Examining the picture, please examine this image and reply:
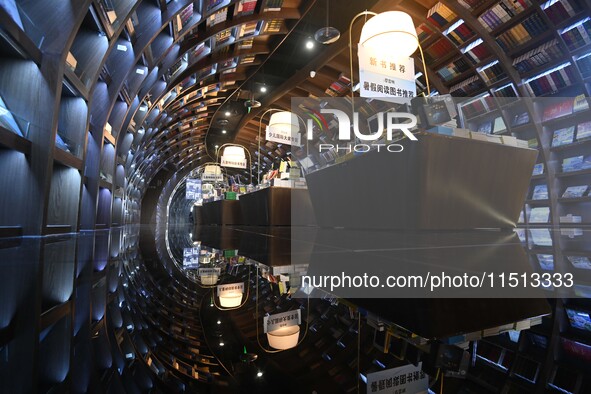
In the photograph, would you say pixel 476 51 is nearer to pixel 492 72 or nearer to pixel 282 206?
pixel 492 72

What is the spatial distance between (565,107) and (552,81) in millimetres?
545

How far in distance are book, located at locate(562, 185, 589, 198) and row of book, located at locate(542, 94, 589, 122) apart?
1.21m

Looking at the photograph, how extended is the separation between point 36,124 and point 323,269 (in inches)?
137

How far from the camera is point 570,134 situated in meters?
5.11

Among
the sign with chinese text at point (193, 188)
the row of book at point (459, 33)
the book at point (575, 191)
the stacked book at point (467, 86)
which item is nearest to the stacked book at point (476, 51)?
the row of book at point (459, 33)

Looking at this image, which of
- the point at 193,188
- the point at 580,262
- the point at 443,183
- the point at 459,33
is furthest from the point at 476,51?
the point at 193,188

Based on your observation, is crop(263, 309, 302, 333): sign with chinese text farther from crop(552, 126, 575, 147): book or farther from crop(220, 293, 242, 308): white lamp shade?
crop(552, 126, 575, 147): book

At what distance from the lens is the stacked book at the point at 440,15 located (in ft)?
16.9

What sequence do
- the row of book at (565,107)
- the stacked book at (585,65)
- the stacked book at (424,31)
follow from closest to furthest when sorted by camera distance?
the stacked book at (585,65)
the row of book at (565,107)
the stacked book at (424,31)

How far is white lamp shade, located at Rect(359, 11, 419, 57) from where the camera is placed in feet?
11.3

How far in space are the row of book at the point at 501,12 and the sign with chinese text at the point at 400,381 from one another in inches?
229

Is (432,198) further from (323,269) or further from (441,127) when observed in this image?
(323,269)

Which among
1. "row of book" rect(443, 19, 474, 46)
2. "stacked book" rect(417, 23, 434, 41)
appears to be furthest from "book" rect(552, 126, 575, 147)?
"stacked book" rect(417, 23, 434, 41)

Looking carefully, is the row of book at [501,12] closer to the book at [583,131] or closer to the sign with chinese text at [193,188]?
the book at [583,131]
